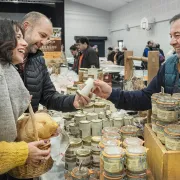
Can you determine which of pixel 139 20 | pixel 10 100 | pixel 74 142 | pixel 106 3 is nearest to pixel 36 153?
pixel 10 100

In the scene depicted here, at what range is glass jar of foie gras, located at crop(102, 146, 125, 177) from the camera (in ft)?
4.34

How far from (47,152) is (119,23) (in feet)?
50.7

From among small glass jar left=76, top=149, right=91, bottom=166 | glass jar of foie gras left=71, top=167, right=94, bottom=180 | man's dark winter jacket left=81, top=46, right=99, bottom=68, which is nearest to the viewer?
glass jar of foie gras left=71, top=167, right=94, bottom=180

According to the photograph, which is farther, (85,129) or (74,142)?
(85,129)

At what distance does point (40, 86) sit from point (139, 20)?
1168 cm

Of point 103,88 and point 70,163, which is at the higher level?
point 103,88

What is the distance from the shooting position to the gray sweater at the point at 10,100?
1.18 m

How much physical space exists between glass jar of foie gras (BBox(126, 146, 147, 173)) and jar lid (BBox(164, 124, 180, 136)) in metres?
0.16

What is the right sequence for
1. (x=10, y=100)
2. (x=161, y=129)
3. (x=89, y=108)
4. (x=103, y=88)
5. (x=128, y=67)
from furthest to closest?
(x=128, y=67) < (x=89, y=108) < (x=103, y=88) < (x=161, y=129) < (x=10, y=100)

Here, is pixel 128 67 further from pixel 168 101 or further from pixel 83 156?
pixel 168 101

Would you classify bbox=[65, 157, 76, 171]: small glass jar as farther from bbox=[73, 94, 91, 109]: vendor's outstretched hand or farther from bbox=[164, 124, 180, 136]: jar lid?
bbox=[164, 124, 180, 136]: jar lid

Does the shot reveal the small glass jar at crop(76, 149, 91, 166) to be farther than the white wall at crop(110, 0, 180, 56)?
No

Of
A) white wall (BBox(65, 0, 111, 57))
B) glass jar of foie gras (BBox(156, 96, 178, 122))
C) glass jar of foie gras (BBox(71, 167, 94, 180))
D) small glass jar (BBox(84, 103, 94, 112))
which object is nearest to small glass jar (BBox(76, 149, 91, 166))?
glass jar of foie gras (BBox(71, 167, 94, 180))

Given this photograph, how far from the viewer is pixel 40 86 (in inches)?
85.3
